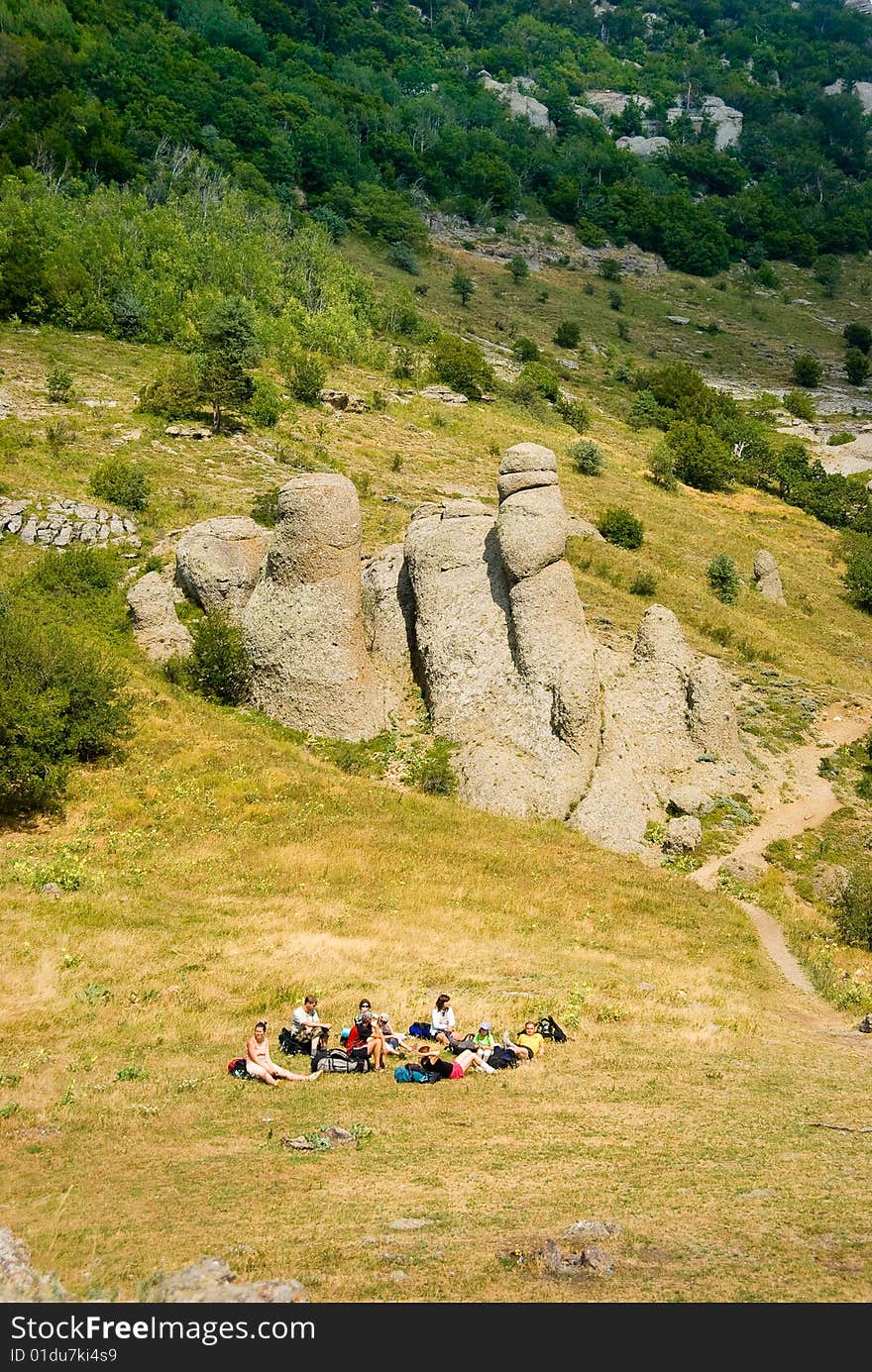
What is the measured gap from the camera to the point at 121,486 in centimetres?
3850

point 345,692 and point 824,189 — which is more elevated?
point 824,189

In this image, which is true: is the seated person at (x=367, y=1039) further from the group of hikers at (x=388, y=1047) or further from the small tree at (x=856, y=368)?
the small tree at (x=856, y=368)

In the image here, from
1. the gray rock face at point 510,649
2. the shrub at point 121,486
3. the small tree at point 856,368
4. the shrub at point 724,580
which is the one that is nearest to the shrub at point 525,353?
the small tree at point 856,368

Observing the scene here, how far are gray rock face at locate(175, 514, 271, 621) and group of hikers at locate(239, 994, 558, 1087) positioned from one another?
19.5 m

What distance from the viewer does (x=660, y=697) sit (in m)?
30.7

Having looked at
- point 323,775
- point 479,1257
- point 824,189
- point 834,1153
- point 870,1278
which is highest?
point 824,189

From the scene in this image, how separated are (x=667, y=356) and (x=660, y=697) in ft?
257

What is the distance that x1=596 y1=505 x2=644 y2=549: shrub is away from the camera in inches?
1829

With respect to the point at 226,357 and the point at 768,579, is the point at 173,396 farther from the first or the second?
the point at 768,579

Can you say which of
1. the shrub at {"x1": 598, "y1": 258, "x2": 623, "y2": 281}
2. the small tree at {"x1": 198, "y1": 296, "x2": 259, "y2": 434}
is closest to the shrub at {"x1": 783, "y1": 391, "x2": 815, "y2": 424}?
the shrub at {"x1": 598, "y1": 258, "x2": 623, "y2": 281}

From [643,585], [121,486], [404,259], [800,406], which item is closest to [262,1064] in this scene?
[121,486]

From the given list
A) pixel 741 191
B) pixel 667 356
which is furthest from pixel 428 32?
pixel 667 356

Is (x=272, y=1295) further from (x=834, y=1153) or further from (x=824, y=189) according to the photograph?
(x=824, y=189)

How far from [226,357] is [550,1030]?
4400 centimetres
